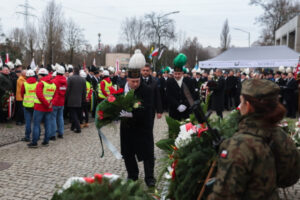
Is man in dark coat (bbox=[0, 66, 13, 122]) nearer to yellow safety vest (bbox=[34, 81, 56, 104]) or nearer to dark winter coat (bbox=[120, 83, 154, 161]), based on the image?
yellow safety vest (bbox=[34, 81, 56, 104])

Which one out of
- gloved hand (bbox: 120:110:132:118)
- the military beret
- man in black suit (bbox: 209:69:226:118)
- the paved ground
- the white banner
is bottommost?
the paved ground

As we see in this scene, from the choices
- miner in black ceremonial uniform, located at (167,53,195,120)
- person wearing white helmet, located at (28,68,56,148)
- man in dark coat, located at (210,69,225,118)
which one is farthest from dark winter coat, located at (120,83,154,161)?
man in dark coat, located at (210,69,225,118)

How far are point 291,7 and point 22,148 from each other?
162 ft

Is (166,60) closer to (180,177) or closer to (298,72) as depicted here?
(298,72)

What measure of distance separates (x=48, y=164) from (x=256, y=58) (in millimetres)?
13457

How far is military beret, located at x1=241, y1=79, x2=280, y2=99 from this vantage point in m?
1.98

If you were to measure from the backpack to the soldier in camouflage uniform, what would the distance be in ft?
0.24

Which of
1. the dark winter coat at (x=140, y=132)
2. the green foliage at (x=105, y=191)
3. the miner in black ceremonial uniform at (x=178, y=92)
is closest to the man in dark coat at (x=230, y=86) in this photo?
the miner in black ceremonial uniform at (x=178, y=92)

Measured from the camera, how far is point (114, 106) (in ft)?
14.0

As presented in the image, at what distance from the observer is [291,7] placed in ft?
154

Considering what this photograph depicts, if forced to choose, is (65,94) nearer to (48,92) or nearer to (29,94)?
(29,94)

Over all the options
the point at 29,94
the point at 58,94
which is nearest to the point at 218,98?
the point at 58,94

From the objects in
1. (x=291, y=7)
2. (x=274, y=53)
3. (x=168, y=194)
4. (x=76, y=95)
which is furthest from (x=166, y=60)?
(x=168, y=194)

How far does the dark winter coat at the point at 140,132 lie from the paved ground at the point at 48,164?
1.05 ft
